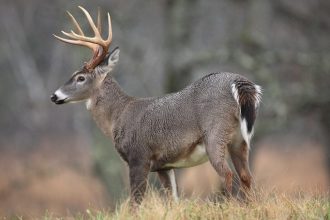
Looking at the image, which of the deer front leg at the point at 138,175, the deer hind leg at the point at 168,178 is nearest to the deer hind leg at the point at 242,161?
the deer hind leg at the point at 168,178

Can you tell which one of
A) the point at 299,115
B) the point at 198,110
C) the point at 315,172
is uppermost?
the point at 198,110

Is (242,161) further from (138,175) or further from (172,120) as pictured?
(138,175)

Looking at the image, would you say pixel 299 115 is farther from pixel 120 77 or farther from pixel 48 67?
pixel 48 67

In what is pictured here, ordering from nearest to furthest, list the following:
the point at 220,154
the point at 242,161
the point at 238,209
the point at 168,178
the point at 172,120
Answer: the point at 238,209, the point at 220,154, the point at 242,161, the point at 172,120, the point at 168,178

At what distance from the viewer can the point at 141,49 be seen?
16719 mm

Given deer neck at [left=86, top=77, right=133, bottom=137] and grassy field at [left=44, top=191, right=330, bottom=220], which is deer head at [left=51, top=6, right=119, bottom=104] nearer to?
deer neck at [left=86, top=77, right=133, bottom=137]

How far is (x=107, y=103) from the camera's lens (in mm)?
10039

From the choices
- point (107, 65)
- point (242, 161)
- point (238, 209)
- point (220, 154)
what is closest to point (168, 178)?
point (242, 161)

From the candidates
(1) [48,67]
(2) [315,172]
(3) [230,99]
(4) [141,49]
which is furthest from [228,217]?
(1) [48,67]

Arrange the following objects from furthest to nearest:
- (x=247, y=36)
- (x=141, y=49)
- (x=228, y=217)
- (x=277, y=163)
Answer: (x=277, y=163), (x=141, y=49), (x=247, y=36), (x=228, y=217)

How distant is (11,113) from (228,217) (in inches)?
795

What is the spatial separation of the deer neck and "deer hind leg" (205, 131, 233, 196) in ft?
4.89

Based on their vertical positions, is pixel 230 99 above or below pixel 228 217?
above

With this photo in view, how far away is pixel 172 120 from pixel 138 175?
62cm
